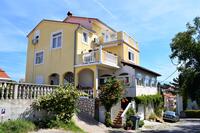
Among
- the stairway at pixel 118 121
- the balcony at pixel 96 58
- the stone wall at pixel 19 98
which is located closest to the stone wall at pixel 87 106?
the stairway at pixel 118 121

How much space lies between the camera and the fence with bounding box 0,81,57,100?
46.5 ft

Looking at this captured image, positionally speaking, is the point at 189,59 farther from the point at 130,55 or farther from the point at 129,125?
the point at 130,55

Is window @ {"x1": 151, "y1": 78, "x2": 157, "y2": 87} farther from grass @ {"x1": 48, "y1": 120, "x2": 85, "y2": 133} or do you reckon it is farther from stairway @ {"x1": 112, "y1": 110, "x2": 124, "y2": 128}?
grass @ {"x1": 48, "y1": 120, "x2": 85, "y2": 133}

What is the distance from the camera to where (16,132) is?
1300cm

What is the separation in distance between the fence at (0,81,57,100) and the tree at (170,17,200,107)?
32.3ft

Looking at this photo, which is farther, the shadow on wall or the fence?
the shadow on wall

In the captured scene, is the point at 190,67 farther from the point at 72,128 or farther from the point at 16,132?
the point at 16,132

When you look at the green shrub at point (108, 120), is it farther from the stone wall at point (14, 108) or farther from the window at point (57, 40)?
the window at point (57, 40)

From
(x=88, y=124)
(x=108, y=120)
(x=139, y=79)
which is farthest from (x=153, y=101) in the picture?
(x=88, y=124)

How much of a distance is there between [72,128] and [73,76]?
916cm

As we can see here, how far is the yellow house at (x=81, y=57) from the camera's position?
24.0 metres

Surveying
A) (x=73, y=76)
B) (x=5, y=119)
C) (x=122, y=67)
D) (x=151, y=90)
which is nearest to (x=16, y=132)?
(x=5, y=119)

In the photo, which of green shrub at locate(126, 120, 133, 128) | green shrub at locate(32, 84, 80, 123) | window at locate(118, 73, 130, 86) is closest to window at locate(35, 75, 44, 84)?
window at locate(118, 73, 130, 86)

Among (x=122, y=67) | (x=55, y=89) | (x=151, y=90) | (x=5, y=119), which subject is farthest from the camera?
(x=151, y=90)
